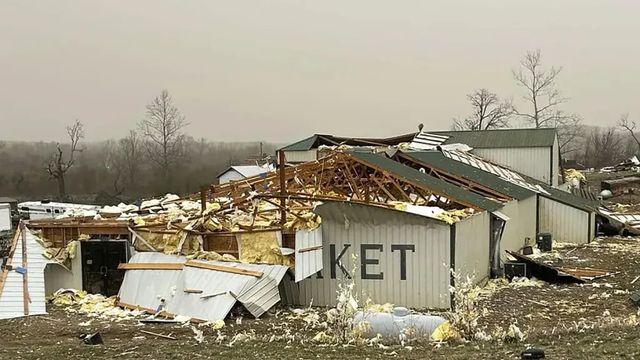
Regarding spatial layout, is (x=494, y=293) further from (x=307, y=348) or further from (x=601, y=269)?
(x=307, y=348)

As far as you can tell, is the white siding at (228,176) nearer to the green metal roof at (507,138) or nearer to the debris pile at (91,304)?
the green metal roof at (507,138)

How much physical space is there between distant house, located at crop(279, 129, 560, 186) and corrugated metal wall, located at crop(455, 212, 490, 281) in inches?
643

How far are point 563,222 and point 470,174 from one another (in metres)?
6.21

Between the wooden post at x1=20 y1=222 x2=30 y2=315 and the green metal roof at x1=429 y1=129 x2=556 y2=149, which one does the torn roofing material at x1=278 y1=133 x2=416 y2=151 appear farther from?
the wooden post at x1=20 y1=222 x2=30 y2=315

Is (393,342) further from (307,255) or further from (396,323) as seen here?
(307,255)

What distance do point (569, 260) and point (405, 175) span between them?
27.5 ft

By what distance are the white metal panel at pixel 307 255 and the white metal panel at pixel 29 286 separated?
7.18 metres

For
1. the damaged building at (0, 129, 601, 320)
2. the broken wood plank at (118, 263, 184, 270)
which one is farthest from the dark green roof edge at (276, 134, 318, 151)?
the broken wood plank at (118, 263, 184, 270)

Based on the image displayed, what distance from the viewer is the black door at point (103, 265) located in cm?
1852

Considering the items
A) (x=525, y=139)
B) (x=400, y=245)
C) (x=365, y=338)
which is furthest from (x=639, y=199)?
(x=365, y=338)

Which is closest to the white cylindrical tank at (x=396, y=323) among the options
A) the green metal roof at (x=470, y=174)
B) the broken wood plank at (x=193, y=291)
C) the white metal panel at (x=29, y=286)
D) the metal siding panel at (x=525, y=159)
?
the broken wood plank at (x=193, y=291)

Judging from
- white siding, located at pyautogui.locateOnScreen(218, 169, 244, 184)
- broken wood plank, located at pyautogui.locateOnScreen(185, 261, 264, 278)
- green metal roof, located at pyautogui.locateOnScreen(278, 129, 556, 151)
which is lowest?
broken wood plank, located at pyautogui.locateOnScreen(185, 261, 264, 278)

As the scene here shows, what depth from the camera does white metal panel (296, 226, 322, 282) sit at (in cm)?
1570

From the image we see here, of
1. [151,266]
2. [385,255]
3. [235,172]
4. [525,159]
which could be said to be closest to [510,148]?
[525,159]
